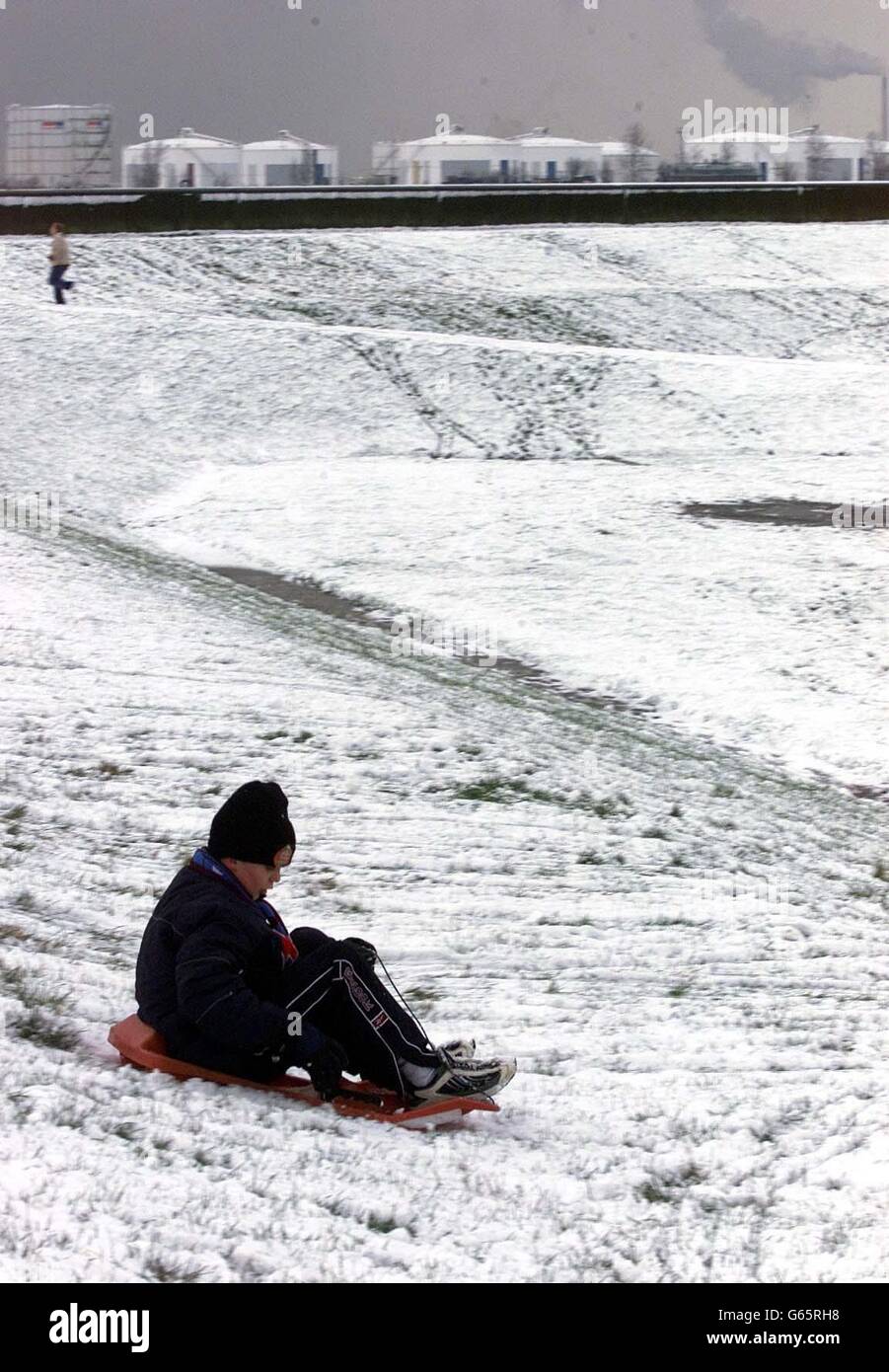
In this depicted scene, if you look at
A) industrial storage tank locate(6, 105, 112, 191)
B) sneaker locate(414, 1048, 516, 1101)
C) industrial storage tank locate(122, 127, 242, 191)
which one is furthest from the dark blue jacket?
industrial storage tank locate(122, 127, 242, 191)

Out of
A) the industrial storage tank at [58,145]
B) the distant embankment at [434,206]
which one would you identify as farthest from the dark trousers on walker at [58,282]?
the industrial storage tank at [58,145]

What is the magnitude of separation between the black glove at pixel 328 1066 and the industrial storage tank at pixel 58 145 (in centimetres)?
4347

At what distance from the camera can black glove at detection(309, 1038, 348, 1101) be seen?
4.42m

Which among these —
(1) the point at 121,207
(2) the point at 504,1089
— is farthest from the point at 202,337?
(2) the point at 504,1089

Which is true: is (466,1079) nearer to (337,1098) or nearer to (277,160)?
(337,1098)

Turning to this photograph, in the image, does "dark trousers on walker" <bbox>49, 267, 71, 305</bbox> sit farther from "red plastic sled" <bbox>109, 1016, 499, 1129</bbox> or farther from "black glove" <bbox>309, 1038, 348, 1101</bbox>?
"black glove" <bbox>309, 1038, 348, 1101</bbox>

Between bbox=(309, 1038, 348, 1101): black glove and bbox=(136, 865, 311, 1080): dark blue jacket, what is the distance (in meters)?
0.06

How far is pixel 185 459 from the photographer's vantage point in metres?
18.3

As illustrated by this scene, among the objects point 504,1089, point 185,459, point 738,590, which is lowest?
point 504,1089

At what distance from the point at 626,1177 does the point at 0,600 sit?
29.2 feet

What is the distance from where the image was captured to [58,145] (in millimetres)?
55219

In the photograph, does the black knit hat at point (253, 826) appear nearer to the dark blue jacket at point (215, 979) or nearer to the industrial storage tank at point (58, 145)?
the dark blue jacket at point (215, 979)

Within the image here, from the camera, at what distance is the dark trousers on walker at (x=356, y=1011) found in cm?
443
